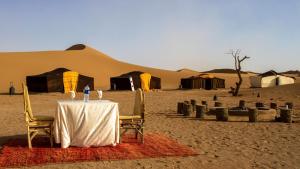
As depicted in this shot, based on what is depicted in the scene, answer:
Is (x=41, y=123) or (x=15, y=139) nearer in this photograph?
(x=41, y=123)

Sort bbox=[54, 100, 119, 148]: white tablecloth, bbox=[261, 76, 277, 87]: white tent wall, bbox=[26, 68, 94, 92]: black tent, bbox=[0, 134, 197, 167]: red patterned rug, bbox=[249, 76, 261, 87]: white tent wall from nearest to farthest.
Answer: bbox=[0, 134, 197, 167]: red patterned rug
bbox=[54, 100, 119, 148]: white tablecloth
bbox=[26, 68, 94, 92]: black tent
bbox=[261, 76, 277, 87]: white tent wall
bbox=[249, 76, 261, 87]: white tent wall

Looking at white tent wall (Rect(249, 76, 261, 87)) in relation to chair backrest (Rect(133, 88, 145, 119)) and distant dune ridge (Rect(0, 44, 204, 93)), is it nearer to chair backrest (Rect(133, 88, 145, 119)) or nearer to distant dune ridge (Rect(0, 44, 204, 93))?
distant dune ridge (Rect(0, 44, 204, 93))

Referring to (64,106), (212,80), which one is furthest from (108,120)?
(212,80)

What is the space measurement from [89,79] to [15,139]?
2684 centimetres

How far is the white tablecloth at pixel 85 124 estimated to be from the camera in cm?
792

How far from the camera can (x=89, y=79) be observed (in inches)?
1407

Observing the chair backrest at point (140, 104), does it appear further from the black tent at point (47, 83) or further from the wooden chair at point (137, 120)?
the black tent at point (47, 83)

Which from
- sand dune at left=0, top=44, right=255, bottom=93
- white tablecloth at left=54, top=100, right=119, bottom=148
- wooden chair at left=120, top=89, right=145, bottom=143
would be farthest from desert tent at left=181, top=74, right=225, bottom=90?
white tablecloth at left=54, top=100, right=119, bottom=148

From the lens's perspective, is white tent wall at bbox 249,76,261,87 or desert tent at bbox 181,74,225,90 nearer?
desert tent at bbox 181,74,225,90

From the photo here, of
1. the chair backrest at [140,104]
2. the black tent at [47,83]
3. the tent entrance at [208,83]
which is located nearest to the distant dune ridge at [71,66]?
the tent entrance at [208,83]

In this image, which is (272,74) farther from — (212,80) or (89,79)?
(89,79)

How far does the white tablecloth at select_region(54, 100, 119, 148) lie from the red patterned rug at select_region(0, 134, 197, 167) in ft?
0.53

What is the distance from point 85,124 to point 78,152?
0.63m

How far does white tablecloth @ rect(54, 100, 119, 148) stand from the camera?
792 cm
